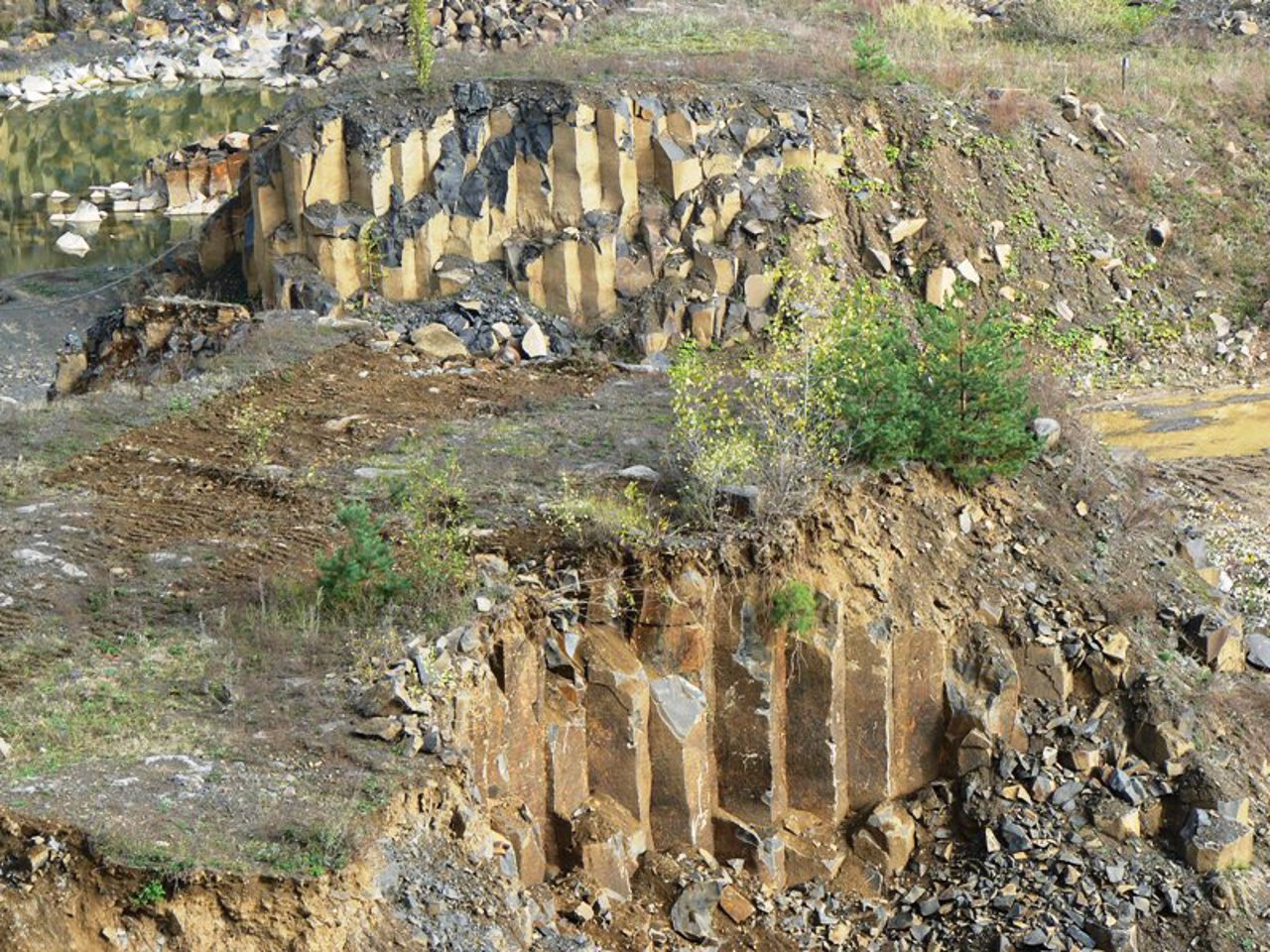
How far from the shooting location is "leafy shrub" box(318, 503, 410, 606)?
1223 cm

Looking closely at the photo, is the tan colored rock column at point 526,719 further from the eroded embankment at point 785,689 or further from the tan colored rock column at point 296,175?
the tan colored rock column at point 296,175

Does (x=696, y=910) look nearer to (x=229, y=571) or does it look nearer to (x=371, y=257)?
(x=229, y=571)

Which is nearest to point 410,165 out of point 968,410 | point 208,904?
point 968,410

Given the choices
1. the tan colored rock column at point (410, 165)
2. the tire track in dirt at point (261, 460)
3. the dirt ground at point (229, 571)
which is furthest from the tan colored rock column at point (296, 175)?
the tire track in dirt at point (261, 460)

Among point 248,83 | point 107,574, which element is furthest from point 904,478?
point 248,83

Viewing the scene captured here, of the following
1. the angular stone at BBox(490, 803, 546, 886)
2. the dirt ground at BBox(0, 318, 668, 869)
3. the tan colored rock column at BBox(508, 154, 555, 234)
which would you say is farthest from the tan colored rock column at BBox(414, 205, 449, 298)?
the angular stone at BBox(490, 803, 546, 886)

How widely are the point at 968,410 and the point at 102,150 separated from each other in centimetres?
2895

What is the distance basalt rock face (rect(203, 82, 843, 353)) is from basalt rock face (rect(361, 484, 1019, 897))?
7.78 metres

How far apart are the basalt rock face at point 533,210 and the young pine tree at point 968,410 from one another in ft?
21.0

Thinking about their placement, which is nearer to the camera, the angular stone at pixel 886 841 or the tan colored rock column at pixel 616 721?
the tan colored rock column at pixel 616 721

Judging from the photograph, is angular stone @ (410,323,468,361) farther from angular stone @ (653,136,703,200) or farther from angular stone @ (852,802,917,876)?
angular stone @ (852,802,917,876)

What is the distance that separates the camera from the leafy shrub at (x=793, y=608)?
13719 millimetres

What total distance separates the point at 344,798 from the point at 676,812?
12.0ft

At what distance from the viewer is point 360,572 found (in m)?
12.2
